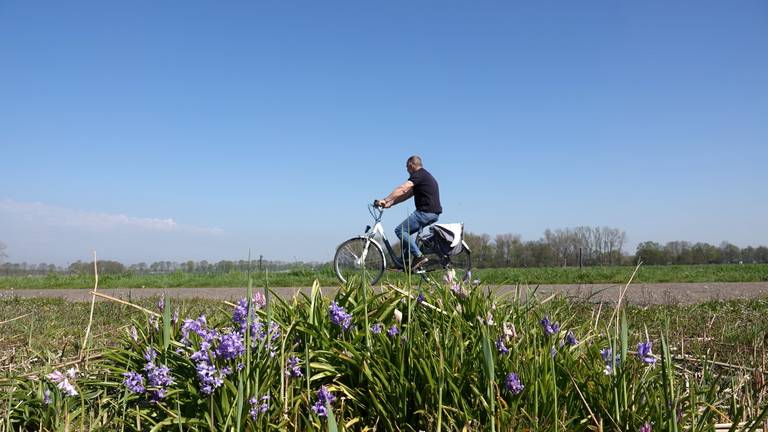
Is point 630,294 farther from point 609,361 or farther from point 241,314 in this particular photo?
point 241,314

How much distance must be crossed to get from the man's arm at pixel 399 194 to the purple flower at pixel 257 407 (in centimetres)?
740

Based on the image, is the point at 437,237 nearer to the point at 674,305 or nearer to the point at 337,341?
the point at 674,305

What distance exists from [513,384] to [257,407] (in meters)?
0.83

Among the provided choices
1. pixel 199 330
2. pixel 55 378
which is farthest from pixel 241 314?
pixel 55 378

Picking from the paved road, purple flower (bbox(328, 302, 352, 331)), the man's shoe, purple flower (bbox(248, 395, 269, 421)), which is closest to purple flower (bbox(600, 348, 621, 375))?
purple flower (bbox(328, 302, 352, 331))

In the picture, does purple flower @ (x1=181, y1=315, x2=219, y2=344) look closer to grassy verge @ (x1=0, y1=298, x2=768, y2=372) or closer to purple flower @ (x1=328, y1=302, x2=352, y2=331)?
grassy verge @ (x1=0, y1=298, x2=768, y2=372)

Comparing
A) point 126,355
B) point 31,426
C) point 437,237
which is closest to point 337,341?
point 126,355

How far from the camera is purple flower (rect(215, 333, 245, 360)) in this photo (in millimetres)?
1592

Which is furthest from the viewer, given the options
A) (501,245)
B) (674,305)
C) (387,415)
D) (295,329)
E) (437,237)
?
(501,245)

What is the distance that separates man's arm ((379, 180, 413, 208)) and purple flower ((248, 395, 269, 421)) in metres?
7.40

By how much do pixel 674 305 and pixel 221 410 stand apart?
502 centimetres

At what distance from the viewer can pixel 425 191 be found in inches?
346

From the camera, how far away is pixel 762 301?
17.9 feet

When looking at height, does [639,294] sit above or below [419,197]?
below
